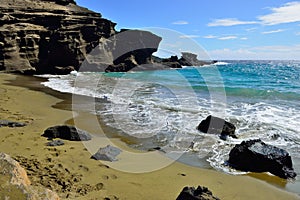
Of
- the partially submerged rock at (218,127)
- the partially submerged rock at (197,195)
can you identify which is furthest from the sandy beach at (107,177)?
the partially submerged rock at (218,127)

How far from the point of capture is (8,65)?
3712 cm

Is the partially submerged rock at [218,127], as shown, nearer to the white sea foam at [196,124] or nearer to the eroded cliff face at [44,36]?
the white sea foam at [196,124]

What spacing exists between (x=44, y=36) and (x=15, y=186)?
45894 mm

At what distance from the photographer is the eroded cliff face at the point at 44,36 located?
3884cm

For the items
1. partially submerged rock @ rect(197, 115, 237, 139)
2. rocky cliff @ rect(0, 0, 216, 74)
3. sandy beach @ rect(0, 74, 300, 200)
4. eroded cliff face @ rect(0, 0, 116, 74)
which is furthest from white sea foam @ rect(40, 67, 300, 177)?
rocky cliff @ rect(0, 0, 216, 74)

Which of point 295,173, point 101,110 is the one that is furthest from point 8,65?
point 295,173

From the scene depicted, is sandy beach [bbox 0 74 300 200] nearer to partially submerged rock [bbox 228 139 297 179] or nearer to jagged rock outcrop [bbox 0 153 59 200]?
partially submerged rock [bbox 228 139 297 179]

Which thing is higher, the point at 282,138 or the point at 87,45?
the point at 87,45

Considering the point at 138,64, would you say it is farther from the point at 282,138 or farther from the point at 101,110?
the point at 282,138

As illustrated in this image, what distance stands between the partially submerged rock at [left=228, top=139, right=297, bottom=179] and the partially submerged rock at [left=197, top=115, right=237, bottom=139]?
2.47m

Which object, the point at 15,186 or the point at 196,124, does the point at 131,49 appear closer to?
the point at 196,124

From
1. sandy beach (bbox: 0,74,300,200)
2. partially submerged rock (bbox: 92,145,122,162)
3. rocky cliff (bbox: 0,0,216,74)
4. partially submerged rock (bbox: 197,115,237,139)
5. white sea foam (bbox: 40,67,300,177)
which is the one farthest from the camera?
rocky cliff (bbox: 0,0,216,74)

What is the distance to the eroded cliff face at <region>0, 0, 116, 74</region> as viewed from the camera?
38.8 meters

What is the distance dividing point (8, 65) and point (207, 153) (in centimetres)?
3653
